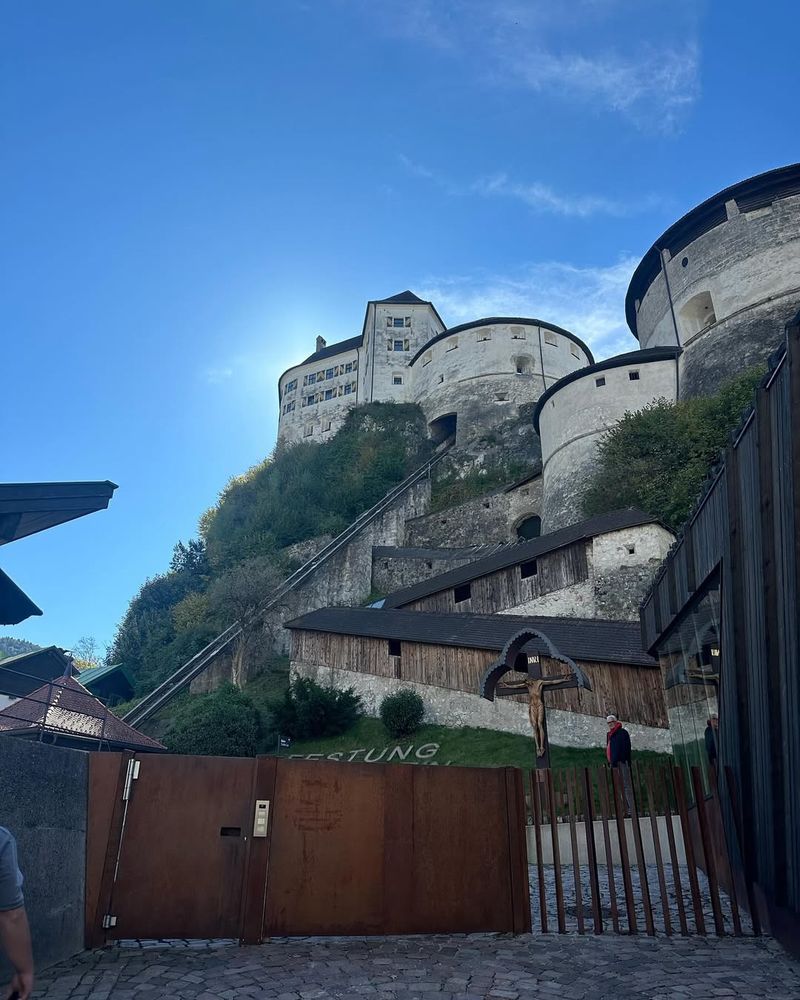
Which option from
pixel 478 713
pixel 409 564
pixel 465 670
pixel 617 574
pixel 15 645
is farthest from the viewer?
pixel 15 645

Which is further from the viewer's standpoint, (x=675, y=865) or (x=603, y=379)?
(x=603, y=379)

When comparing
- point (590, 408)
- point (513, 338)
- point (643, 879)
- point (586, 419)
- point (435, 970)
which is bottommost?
point (435, 970)

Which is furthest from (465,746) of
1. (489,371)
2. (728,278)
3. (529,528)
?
(489,371)

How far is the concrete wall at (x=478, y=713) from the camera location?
14.8 metres

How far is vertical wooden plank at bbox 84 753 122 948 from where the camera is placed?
4.82 metres

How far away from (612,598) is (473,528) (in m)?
14.2

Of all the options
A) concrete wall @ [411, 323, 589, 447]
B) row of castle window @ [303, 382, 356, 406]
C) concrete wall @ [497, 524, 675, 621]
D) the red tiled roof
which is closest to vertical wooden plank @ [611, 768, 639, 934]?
the red tiled roof

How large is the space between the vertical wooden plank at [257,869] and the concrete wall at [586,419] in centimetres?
2460

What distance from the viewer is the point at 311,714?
19.8 metres

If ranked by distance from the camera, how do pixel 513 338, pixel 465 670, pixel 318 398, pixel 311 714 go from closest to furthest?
pixel 465 670 → pixel 311 714 → pixel 513 338 → pixel 318 398

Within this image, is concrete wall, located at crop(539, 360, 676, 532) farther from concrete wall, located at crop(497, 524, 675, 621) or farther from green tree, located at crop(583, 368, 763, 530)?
concrete wall, located at crop(497, 524, 675, 621)

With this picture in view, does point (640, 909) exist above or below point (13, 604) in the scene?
below

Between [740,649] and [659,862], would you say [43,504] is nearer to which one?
[659,862]

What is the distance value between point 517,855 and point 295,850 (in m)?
1.84
